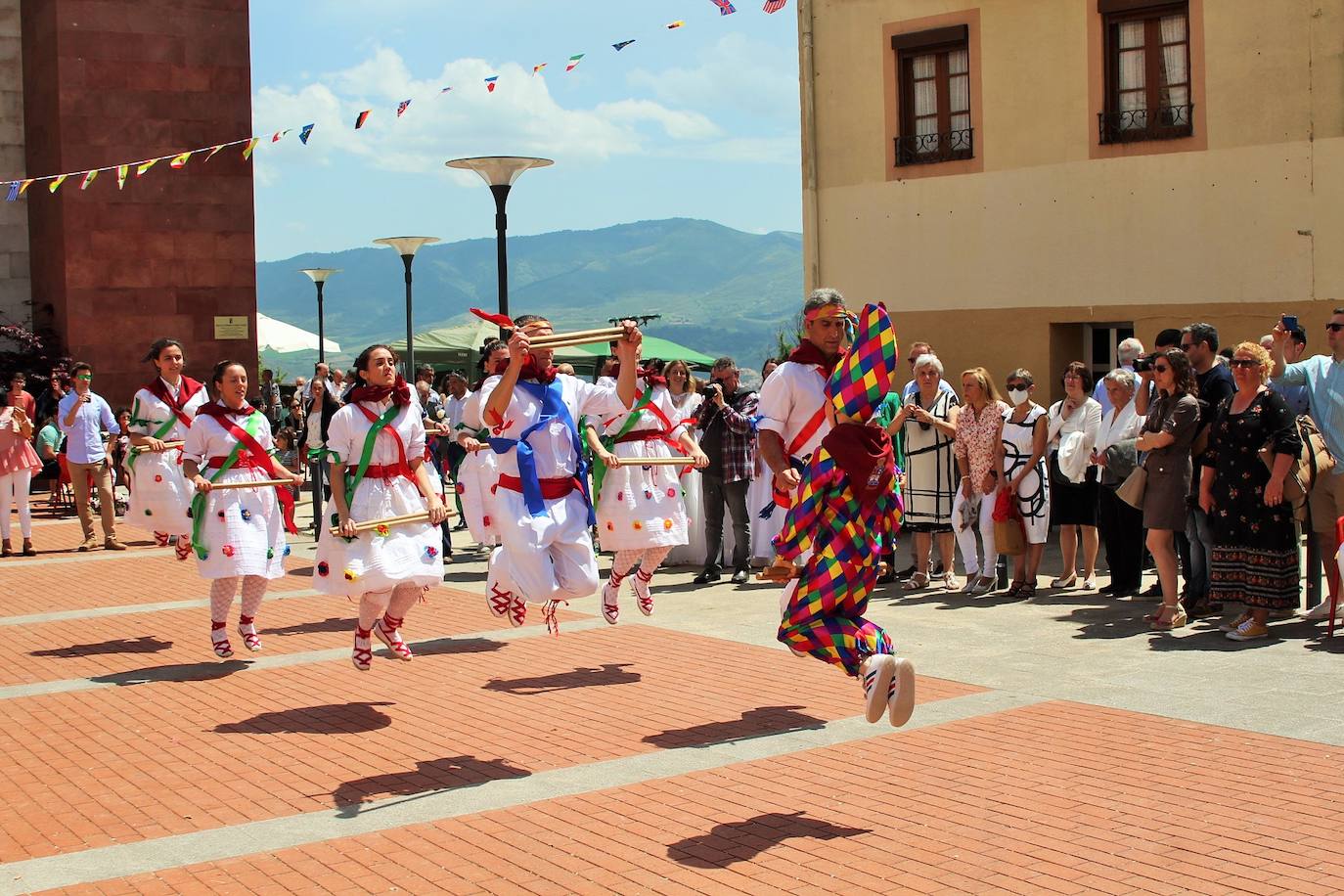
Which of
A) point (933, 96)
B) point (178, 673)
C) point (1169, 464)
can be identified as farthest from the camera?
point (933, 96)

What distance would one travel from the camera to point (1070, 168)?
21234 mm

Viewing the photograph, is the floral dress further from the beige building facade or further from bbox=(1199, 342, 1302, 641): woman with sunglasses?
the beige building facade

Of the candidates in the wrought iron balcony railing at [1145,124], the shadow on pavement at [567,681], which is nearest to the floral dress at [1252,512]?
the shadow on pavement at [567,681]

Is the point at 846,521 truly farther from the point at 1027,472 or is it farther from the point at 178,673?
the point at 1027,472

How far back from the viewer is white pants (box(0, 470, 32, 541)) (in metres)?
18.6

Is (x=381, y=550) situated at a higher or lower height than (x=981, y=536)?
higher

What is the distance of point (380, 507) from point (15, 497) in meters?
11.4

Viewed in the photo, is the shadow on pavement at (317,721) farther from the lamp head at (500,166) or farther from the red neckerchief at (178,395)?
the lamp head at (500,166)

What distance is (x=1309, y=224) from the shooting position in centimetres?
1923

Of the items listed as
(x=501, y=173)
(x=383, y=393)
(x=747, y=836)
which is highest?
(x=501, y=173)

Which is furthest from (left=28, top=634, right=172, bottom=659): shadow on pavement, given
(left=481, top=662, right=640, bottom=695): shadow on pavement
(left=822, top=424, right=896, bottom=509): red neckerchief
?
(left=822, top=424, right=896, bottom=509): red neckerchief

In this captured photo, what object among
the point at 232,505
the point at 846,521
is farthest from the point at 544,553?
the point at 232,505

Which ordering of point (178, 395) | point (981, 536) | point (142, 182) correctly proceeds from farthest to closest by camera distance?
point (142, 182)
point (981, 536)
point (178, 395)

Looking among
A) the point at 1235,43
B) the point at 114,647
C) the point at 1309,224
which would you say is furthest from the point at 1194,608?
the point at 1235,43
